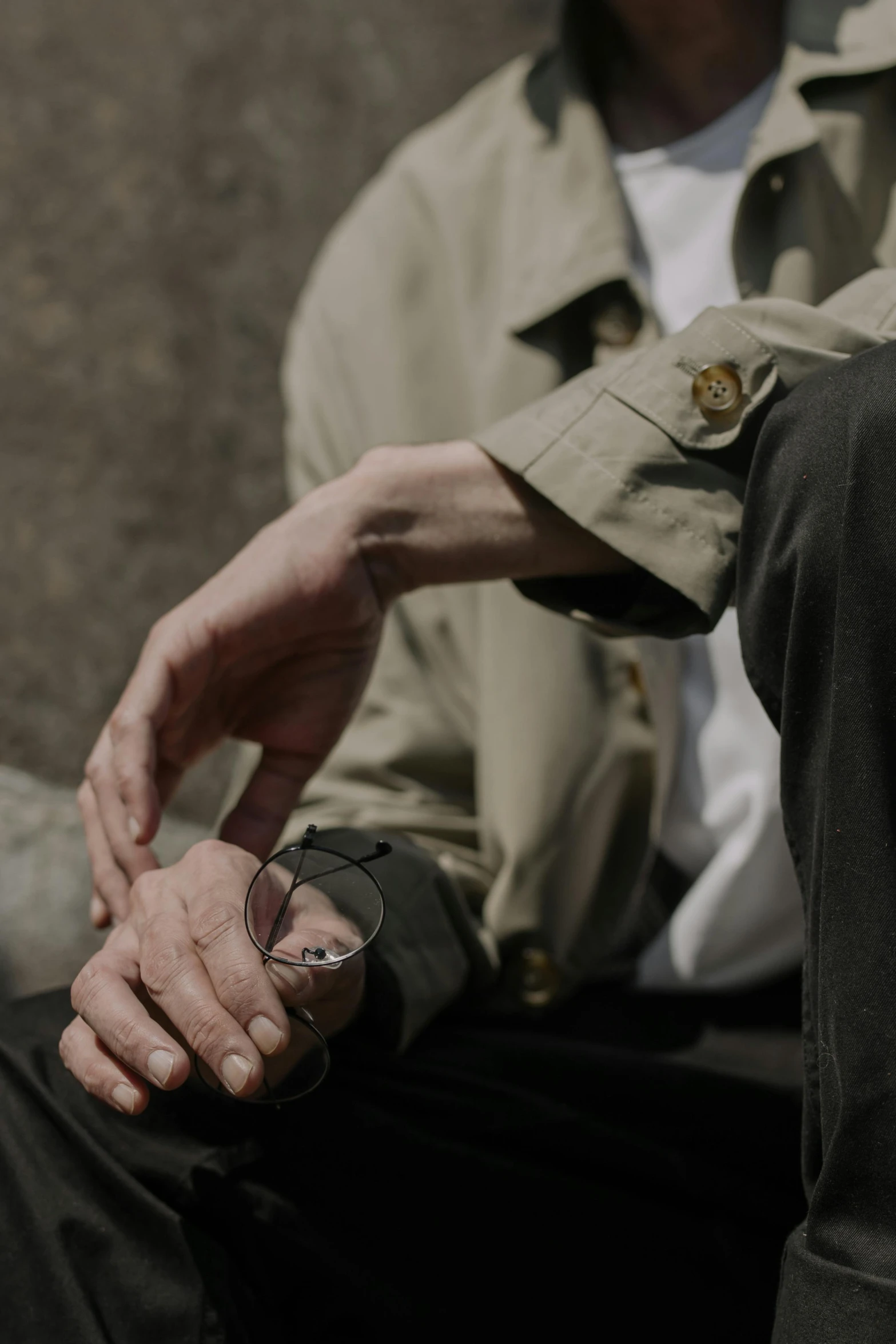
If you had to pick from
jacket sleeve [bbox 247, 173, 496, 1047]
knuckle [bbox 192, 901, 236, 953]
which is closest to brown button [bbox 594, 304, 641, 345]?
jacket sleeve [bbox 247, 173, 496, 1047]

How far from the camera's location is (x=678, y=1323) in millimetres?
953

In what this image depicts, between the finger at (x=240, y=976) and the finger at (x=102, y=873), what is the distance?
17 cm

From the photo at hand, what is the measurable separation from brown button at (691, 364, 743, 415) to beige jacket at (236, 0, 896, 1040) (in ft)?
0.10

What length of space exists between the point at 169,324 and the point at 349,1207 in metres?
1.55

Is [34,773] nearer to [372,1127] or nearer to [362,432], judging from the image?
[362,432]

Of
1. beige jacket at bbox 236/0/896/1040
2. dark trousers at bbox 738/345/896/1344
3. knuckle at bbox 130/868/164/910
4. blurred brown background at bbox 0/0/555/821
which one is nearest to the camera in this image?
dark trousers at bbox 738/345/896/1344

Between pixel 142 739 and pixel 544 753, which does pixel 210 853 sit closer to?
pixel 142 739

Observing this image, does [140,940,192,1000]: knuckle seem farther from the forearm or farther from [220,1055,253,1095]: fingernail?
the forearm

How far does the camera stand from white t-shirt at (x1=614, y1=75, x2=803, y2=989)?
4.13ft

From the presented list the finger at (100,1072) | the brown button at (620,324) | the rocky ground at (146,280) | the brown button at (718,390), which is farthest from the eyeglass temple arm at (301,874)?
the rocky ground at (146,280)

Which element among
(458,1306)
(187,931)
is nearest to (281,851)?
(187,931)

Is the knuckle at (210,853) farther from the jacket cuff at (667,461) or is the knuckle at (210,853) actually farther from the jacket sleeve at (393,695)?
the jacket cuff at (667,461)

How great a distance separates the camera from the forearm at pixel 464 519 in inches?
38.6

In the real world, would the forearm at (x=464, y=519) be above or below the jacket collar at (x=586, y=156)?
below
